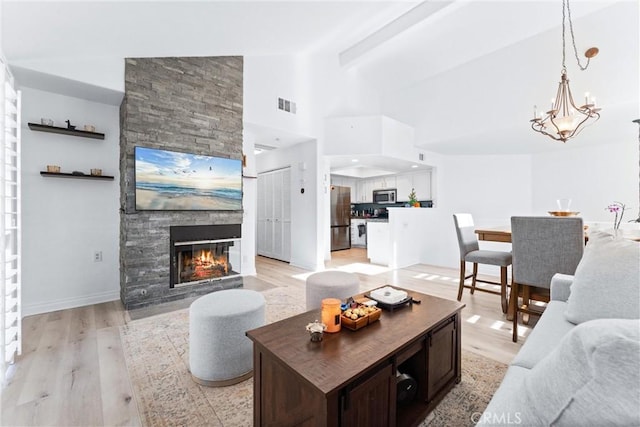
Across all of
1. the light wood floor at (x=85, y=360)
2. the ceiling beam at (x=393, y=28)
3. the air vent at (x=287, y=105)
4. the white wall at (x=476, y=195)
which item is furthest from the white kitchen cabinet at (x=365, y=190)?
the light wood floor at (x=85, y=360)

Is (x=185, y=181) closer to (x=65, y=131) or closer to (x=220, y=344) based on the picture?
(x=65, y=131)

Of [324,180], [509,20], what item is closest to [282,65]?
[324,180]

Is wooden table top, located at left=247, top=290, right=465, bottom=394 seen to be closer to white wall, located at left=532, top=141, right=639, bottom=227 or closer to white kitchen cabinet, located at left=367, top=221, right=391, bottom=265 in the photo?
white kitchen cabinet, located at left=367, top=221, right=391, bottom=265

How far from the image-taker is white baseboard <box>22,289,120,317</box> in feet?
9.25

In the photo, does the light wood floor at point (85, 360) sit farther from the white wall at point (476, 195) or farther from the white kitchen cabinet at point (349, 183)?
the white kitchen cabinet at point (349, 183)

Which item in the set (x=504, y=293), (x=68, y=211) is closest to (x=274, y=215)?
(x=68, y=211)

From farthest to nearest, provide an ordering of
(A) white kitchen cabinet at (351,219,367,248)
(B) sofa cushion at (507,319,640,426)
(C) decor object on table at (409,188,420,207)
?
(A) white kitchen cabinet at (351,219,367,248) → (C) decor object on table at (409,188,420,207) → (B) sofa cushion at (507,319,640,426)

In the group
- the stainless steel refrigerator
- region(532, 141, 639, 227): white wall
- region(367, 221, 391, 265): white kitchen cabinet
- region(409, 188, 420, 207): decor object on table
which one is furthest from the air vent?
region(532, 141, 639, 227): white wall

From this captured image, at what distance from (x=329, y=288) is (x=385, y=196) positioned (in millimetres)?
5368

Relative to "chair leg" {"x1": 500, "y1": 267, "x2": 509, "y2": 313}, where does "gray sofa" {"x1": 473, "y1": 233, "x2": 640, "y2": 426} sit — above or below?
above

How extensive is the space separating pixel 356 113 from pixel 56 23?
13.0 ft

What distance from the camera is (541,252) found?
224 cm

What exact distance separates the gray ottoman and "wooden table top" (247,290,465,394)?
0.41m

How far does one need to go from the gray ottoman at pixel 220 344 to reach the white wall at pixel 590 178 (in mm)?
5774
